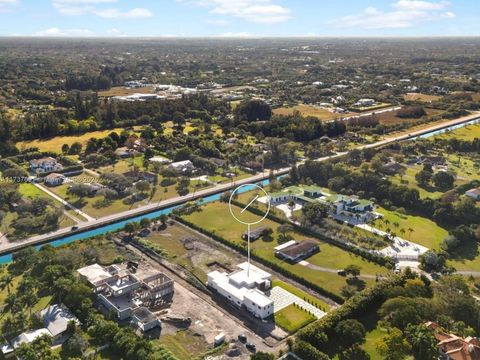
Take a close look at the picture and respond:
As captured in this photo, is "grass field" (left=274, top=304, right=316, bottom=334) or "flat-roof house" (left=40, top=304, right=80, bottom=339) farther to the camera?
"grass field" (left=274, top=304, right=316, bottom=334)

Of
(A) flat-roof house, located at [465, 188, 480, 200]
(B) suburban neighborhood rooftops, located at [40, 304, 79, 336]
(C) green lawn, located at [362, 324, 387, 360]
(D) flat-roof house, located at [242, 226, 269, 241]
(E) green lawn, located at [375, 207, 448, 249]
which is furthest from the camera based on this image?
(A) flat-roof house, located at [465, 188, 480, 200]

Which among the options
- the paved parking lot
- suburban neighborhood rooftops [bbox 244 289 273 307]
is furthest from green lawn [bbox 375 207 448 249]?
suburban neighborhood rooftops [bbox 244 289 273 307]

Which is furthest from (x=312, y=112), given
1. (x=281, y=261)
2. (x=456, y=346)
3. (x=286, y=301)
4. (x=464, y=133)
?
(x=456, y=346)

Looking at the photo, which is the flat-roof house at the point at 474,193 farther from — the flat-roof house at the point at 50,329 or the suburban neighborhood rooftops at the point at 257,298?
the flat-roof house at the point at 50,329

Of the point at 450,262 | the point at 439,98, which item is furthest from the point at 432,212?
the point at 439,98

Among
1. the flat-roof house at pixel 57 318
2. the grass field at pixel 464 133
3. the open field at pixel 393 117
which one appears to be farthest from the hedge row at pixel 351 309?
the open field at pixel 393 117

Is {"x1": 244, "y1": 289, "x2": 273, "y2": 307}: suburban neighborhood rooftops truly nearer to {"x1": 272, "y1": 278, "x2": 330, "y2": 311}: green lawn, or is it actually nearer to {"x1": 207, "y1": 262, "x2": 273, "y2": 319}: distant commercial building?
{"x1": 207, "y1": 262, "x2": 273, "y2": 319}: distant commercial building

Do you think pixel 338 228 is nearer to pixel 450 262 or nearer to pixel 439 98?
pixel 450 262
